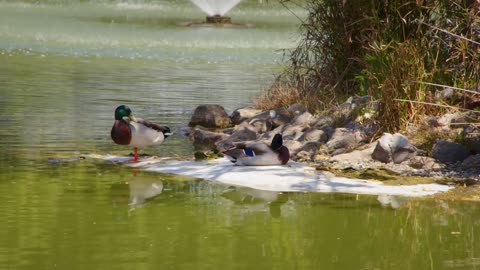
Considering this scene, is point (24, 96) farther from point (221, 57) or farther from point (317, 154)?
point (221, 57)

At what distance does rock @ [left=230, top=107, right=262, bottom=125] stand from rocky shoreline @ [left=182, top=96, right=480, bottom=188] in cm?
95

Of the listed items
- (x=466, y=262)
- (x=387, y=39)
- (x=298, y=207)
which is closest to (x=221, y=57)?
(x=387, y=39)

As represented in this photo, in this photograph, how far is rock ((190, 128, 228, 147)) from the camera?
15.8m

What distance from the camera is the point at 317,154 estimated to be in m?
13.9

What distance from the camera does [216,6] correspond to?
1919 inches

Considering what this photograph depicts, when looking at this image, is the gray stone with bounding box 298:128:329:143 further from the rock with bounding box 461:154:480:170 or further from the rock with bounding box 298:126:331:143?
the rock with bounding box 461:154:480:170

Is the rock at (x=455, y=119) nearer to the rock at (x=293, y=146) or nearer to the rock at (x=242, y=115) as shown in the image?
the rock at (x=293, y=146)

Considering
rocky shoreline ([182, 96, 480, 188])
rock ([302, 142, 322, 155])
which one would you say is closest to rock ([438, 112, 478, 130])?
rocky shoreline ([182, 96, 480, 188])

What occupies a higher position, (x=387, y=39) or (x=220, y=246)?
(x=387, y=39)

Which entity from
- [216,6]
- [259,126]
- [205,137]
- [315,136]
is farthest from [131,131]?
[216,6]

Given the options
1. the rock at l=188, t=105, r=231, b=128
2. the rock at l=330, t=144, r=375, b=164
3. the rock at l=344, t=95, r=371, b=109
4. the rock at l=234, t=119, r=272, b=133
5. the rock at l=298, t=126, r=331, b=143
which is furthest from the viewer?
the rock at l=188, t=105, r=231, b=128

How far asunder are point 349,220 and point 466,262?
1740 millimetres

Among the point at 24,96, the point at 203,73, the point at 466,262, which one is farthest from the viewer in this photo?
the point at 203,73

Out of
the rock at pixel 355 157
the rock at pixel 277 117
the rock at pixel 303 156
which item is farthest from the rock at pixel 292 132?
the rock at pixel 355 157
